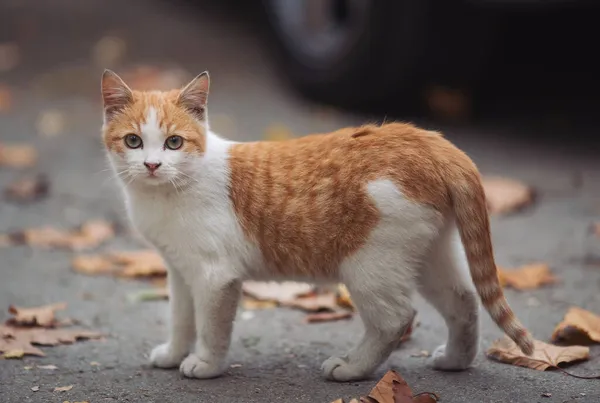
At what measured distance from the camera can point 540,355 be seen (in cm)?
342

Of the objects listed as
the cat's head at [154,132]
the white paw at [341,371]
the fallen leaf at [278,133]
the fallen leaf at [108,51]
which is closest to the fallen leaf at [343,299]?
the white paw at [341,371]

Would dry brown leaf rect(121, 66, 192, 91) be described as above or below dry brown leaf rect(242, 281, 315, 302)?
above

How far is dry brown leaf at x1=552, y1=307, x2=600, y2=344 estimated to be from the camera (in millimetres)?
3627

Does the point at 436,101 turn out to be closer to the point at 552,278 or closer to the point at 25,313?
the point at 552,278

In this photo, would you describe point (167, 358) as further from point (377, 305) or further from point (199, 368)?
point (377, 305)

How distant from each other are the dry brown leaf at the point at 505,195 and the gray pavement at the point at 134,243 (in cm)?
9

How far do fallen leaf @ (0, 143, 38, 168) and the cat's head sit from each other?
9.90ft

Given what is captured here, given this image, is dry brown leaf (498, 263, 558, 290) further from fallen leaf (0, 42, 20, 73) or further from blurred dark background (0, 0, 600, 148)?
fallen leaf (0, 42, 20, 73)

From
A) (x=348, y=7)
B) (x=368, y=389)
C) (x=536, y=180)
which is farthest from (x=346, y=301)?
(x=348, y=7)

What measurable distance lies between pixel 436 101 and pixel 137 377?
4.19m

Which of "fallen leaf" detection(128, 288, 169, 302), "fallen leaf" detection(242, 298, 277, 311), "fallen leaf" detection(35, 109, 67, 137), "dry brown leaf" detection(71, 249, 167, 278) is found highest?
"fallen leaf" detection(35, 109, 67, 137)

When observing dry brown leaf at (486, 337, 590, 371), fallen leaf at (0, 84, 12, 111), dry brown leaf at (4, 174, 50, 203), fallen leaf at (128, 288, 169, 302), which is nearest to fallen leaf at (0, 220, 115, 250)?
dry brown leaf at (4, 174, 50, 203)

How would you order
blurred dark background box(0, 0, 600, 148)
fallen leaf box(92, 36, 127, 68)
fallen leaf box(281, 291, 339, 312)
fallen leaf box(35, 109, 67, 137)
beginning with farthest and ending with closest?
fallen leaf box(92, 36, 127, 68) → fallen leaf box(35, 109, 67, 137) → blurred dark background box(0, 0, 600, 148) → fallen leaf box(281, 291, 339, 312)

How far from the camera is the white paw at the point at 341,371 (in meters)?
3.24
